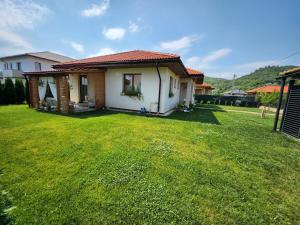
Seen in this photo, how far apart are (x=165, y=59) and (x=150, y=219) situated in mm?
6942

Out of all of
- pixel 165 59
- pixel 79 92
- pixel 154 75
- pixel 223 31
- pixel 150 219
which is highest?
pixel 223 31

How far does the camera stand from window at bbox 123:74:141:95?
353 inches

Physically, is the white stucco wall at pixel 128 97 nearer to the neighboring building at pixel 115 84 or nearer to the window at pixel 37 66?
the neighboring building at pixel 115 84

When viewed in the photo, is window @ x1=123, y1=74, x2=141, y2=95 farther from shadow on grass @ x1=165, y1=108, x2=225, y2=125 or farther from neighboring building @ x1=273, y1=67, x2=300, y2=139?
neighboring building @ x1=273, y1=67, x2=300, y2=139

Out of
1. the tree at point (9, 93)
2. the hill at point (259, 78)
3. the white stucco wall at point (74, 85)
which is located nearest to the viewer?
the white stucco wall at point (74, 85)

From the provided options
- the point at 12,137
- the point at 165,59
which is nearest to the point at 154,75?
the point at 165,59

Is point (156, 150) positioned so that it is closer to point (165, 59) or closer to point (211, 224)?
point (211, 224)

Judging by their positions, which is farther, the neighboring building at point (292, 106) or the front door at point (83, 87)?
the front door at point (83, 87)

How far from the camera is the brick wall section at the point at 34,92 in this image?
31.3 feet

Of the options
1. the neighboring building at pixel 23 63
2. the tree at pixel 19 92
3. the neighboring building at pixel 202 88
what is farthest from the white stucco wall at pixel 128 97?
the neighboring building at pixel 202 88

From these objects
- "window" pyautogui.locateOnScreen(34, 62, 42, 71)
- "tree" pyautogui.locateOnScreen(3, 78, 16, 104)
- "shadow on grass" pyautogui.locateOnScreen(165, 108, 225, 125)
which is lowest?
"shadow on grass" pyautogui.locateOnScreen(165, 108, 225, 125)

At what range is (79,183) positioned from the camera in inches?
93.2

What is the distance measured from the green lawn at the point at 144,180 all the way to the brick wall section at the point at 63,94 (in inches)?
151

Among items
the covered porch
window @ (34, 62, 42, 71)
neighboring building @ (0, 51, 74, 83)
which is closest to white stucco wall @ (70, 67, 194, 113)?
the covered porch
